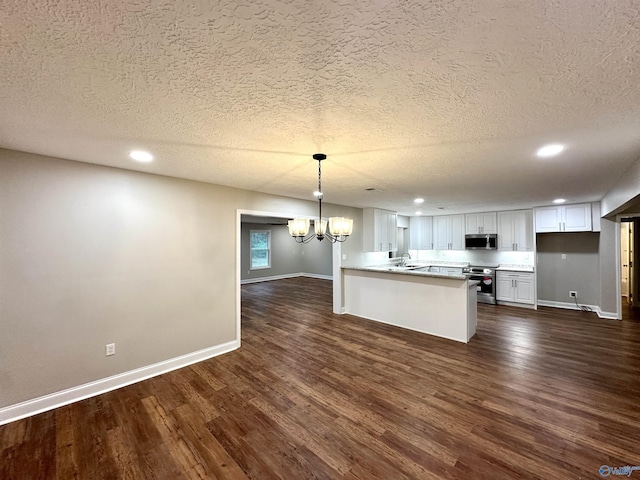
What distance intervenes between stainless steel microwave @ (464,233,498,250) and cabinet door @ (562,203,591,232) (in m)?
1.37

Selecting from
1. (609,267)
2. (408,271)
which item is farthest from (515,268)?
(408,271)

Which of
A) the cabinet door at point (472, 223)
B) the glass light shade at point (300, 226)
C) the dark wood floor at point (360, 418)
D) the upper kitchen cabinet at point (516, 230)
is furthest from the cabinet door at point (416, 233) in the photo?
the glass light shade at point (300, 226)

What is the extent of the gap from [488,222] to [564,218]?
4.85ft

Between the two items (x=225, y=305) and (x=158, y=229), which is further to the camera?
(x=225, y=305)

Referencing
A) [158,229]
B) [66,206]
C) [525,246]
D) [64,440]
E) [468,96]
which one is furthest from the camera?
[525,246]

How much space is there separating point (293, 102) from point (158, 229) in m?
2.62

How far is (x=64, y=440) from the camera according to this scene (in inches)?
85.7

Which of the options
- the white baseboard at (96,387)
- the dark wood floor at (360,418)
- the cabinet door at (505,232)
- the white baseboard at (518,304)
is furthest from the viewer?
the cabinet door at (505,232)

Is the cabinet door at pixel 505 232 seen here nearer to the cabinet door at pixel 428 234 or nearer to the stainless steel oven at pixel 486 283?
the stainless steel oven at pixel 486 283

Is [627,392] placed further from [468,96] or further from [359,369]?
[468,96]

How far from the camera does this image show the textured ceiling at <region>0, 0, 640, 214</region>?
0.98 meters

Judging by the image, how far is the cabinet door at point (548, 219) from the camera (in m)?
5.97

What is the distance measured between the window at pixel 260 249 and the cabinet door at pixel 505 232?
7.90 m

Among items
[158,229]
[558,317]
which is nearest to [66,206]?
[158,229]
